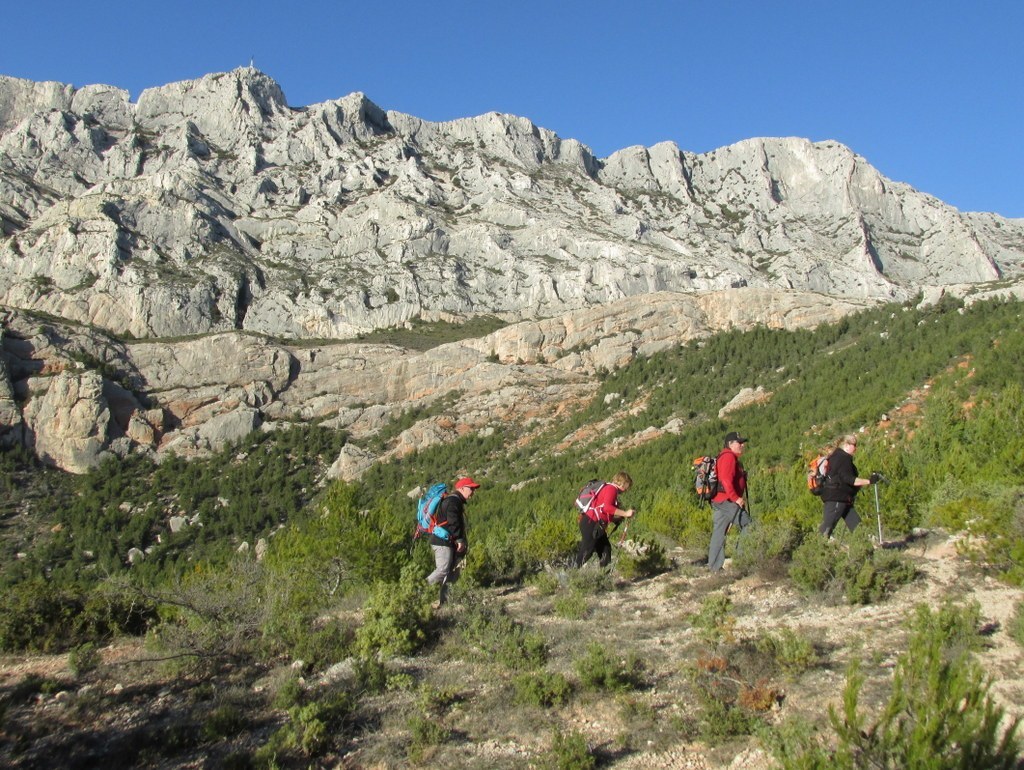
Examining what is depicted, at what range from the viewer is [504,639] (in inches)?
242

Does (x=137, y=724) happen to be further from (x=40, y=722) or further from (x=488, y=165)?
(x=488, y=165)

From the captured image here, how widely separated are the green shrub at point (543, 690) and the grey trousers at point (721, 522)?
12.9 feet

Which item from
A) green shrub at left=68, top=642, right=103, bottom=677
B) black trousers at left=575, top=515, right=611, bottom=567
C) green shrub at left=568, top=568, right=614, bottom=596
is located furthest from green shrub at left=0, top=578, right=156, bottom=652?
black trousers at left=575, top=515, right=611, bottom=567

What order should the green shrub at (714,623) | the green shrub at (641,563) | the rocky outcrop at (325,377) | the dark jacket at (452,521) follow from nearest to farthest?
1. the green shrub at (714,623)
2. the dark jacket at (452,521)
3. the green shrub at (641,563)
4. the rocky outcrop at (325,377)

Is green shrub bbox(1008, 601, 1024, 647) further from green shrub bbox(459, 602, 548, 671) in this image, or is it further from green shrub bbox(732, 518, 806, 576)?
green shrub bbox(459, 602, 548, 671)

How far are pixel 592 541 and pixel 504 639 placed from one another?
274 centimetres

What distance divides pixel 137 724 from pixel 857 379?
4239cm

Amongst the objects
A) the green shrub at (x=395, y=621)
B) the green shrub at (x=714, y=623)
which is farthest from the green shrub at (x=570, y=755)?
the green shrub at (x=395, y=621)

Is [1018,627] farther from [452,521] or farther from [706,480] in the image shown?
[452,521]

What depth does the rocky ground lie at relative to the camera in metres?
4.48

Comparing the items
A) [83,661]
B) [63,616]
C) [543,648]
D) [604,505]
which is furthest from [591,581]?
[63,616]

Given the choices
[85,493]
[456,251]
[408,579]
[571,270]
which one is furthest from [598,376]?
[408,579]

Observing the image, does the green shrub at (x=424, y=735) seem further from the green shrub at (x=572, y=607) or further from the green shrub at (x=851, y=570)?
the green shrub at (x=851, y=570)

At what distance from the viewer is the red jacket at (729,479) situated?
8.22 metres
